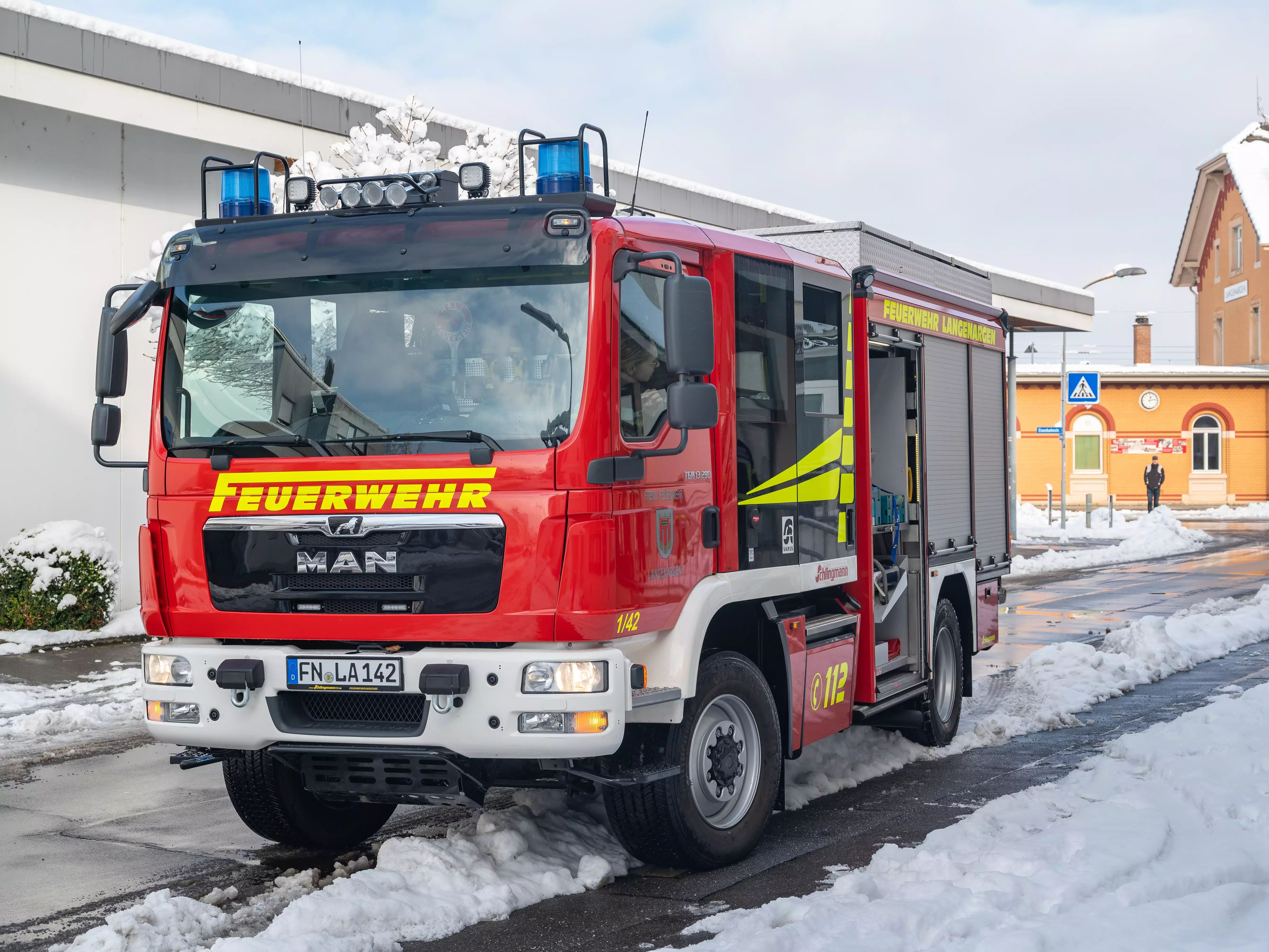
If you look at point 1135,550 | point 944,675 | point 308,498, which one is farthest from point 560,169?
point 1135,550

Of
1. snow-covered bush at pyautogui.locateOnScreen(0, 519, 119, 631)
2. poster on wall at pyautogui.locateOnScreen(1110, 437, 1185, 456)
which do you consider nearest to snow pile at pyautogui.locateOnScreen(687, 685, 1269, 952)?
snow-covered bush at pyautogui.locateOnScreen(0, 519, 119, 631)

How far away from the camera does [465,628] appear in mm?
5324

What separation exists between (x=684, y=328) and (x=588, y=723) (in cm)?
154

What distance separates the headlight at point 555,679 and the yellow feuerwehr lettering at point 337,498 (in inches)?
38.2

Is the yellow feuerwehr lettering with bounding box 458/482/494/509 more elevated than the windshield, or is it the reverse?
the windshield

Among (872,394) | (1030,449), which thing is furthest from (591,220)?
(1030,449)

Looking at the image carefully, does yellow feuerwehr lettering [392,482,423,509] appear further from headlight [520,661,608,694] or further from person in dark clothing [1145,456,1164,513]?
person in dark clothing [1145,456,1164,513]

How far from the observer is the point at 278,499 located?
5.54 m

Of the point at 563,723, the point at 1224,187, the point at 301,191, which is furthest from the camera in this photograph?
the point at 1224,187

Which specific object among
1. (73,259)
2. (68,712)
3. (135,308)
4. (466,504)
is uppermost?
(73,259)

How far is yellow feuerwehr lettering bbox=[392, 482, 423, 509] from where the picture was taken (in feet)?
17.6

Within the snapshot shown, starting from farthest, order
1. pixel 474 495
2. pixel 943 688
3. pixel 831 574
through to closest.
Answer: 1. pixel 943 688
2. pixel 831 574
3. pixel 474 495

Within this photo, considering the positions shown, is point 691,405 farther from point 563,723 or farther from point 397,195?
point 397,195

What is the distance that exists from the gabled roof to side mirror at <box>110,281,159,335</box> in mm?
56585
